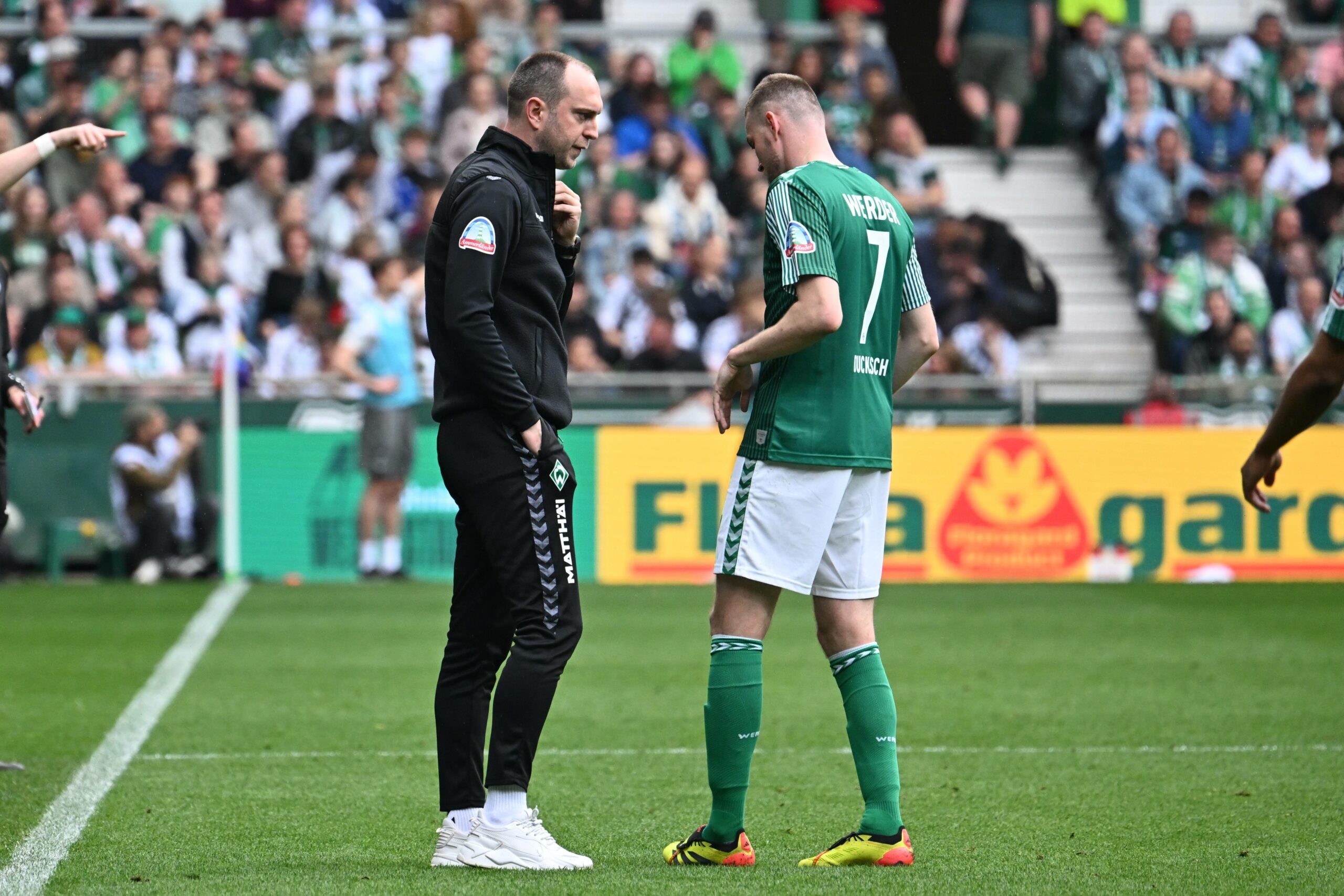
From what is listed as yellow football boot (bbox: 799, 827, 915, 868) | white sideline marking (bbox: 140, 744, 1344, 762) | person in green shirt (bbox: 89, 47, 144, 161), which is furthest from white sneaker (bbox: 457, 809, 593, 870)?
person in green shirt (bbox: 89, 47, 144, 161)

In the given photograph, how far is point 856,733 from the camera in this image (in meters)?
5.24

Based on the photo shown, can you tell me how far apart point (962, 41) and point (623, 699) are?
14.3m

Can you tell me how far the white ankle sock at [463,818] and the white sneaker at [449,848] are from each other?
13mm

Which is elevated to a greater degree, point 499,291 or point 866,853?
point 499,291

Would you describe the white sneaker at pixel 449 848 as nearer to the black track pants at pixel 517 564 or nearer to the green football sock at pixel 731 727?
the black track pants at pixel 517 564

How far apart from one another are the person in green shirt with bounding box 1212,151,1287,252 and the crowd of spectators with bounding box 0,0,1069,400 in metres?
2.24

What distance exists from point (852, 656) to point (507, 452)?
44.7 inches

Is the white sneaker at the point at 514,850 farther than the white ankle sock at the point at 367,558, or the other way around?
the white ankle sock at the point at 367,558

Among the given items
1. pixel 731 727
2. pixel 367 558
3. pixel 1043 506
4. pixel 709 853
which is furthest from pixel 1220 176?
pixel 709 853

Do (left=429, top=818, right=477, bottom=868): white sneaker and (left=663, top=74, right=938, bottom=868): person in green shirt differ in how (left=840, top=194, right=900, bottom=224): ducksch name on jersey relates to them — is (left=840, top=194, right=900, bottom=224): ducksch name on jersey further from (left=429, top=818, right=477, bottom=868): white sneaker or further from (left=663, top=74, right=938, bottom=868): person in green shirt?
(left=429, top=818, right=477, bottom=868): white sneaker

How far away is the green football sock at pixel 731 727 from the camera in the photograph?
5.14m

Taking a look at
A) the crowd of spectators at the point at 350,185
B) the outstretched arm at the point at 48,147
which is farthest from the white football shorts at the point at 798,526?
the crowd of spectators at the point at 350,185

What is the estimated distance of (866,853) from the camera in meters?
5.11

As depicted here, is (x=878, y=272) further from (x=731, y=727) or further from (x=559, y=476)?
(x=731, y=727)
